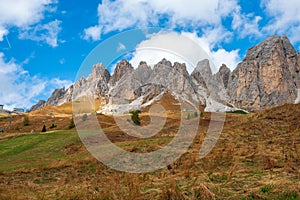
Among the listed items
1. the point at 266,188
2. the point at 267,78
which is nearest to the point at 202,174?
the point at 266,188

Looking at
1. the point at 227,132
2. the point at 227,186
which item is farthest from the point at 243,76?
the point at 227,186

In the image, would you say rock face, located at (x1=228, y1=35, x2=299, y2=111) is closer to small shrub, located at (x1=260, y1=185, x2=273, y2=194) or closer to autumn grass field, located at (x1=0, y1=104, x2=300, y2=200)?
autumn grass field, located at (x1=0, y1=104, x2=300, y2=200)

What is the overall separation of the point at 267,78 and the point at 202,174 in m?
187

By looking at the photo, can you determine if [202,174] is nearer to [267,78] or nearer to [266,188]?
[266,188]

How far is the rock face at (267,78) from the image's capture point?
178m

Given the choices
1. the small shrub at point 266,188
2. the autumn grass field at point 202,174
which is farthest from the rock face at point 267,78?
the small shrub at point 266,188

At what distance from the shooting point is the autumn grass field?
727 cm

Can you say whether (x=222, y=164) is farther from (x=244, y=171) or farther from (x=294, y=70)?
→ (x=294, y=70)

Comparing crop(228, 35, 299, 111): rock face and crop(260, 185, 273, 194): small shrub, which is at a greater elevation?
crop(228, 35, 299, 111): rock face

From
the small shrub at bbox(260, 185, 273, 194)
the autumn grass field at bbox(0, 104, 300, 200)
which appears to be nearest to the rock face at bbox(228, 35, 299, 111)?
the autumn grass field at bbox(0, 104, 300, 200)

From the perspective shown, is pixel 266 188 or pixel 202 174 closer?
pixel 266 188

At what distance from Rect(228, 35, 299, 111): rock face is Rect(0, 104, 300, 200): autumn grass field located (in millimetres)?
166292

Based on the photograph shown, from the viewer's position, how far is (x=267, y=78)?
592 ft

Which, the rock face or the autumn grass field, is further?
the rock face
